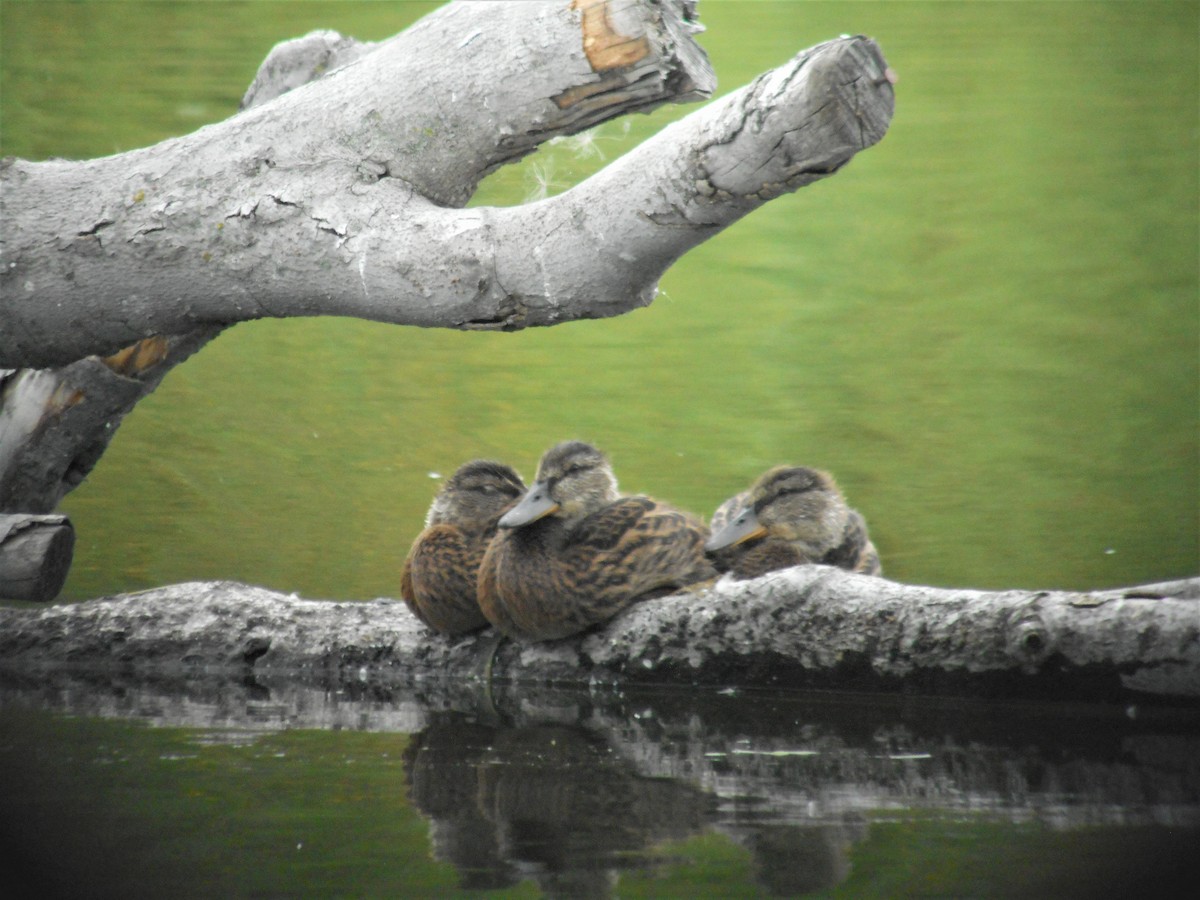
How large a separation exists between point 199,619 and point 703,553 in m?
1.20

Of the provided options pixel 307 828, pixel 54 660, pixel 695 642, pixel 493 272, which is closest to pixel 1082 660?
pixel 695 642

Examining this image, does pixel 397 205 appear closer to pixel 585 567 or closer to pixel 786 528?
pixel 585 567

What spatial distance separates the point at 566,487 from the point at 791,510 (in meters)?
0.58

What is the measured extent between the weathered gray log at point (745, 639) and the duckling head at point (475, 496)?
10.7 inches

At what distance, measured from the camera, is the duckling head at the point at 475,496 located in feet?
12.9

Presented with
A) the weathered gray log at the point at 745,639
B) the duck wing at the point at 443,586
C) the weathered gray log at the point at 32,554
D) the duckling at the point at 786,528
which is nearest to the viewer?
the weathered gray log at the point at 745,639

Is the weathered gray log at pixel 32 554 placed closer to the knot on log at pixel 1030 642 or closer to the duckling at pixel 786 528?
the duckling at pixel 786 528

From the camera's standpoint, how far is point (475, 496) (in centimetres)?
394

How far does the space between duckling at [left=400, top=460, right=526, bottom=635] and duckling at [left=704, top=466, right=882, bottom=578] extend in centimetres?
56

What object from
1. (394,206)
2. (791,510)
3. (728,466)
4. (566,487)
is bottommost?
(728,466)

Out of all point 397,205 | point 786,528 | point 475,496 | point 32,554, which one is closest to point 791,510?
point 786,528

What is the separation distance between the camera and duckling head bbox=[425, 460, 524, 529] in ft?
12.9

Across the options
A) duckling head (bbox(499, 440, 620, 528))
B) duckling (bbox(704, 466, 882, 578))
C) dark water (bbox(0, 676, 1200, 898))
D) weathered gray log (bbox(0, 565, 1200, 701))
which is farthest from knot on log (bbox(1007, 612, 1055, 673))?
duckling head (bbox(499, 440, 620, 528))

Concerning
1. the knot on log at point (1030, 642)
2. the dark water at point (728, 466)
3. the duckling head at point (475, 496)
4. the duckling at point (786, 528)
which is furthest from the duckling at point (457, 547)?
the knot on log at point (1030, 642)
